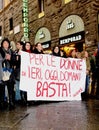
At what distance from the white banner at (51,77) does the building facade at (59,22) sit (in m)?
7.82

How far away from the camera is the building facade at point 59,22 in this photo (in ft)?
63.6

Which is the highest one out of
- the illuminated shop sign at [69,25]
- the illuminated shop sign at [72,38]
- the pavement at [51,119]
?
the illuminated shop sign at [69,25]

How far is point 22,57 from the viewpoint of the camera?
9.53m

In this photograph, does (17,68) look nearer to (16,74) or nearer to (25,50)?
(16,74)

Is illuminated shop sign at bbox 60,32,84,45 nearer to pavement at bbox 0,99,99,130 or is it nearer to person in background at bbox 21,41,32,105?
person in background at bbox 21,41,32,105

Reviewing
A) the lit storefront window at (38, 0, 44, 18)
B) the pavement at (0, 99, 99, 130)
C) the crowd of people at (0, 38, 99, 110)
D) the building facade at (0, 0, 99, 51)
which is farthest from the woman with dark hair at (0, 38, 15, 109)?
the lit storefront window at (38, 0, 44, 18)

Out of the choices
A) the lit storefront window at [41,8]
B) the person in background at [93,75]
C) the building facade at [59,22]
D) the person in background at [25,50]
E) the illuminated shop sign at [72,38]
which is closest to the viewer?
the person in background at [25,50]

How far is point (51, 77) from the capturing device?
10320 mm

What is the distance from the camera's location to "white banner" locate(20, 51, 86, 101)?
9.63 metres

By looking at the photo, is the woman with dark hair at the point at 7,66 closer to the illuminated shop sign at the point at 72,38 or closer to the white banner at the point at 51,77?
the white banner at the point at 51,77

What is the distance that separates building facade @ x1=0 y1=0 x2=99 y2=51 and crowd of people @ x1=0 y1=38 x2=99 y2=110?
6551mm

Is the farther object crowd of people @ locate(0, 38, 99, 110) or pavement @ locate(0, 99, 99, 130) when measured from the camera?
crowd of people @ locate(0, 38, 99, 110)

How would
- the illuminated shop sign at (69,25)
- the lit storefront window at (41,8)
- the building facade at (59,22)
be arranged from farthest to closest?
1. the lit storefront window at (41,8)
2. the illuminated shop sign at (69,25)
3. the building facade at (59,22)

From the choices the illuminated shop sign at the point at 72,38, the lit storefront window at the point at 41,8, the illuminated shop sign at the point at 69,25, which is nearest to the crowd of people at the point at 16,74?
→ the illuminated shop sign at the point at 72,38
